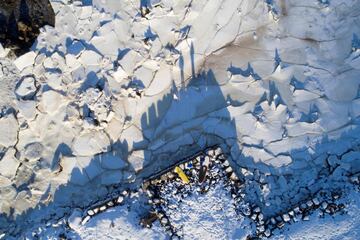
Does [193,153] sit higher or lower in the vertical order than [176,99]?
lower

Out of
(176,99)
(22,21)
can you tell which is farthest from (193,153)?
(22,21)

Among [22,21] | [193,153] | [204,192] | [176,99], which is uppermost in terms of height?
[22,21]

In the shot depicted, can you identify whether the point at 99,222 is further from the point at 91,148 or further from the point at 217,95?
the point at 217,95

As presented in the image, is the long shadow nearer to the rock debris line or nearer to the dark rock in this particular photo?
the rock debris line

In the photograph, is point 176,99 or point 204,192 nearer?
point 204,192

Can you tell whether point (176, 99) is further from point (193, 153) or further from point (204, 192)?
point (204, 192)

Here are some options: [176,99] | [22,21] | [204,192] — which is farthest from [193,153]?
[22,21]

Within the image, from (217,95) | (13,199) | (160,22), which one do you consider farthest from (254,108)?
(13,199)
